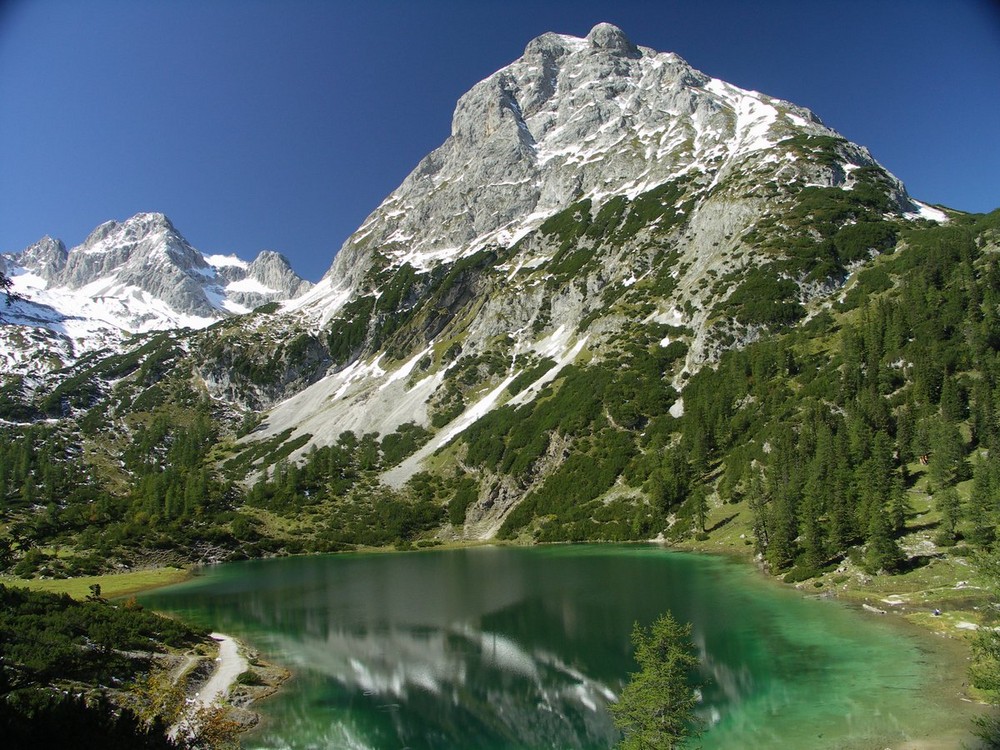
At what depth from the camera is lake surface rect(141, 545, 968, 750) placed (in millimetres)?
26141

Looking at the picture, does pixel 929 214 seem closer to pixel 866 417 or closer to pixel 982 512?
pixel 866 417

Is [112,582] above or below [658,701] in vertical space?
below

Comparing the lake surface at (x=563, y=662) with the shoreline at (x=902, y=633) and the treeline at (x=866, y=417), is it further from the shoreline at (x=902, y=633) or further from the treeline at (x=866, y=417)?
the treeline at (x=866, y=417)

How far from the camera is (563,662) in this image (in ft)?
117

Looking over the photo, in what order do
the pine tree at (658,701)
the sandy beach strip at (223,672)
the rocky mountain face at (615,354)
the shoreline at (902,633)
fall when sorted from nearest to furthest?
the pine tree at (658,701) → the shoreline at (902,633) → the sandy beach strip at (223,672) → the rocky mountain face at (615,354)

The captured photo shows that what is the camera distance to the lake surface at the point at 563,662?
85.8ft

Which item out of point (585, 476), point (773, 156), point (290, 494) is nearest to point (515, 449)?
point (585, 476)

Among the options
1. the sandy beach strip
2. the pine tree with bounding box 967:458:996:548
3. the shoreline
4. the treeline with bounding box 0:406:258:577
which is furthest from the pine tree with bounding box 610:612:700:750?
the treeline with bounding box 0:406:258:577

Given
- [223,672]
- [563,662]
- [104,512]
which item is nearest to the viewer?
[563,662]

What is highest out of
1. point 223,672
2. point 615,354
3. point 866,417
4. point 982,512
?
point 615,354

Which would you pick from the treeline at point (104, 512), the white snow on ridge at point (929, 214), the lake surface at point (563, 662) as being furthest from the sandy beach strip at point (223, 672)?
the white snow on ridge at point (929, 214)

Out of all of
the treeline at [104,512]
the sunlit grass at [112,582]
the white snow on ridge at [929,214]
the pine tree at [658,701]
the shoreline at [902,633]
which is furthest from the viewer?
the white snow on ridge at [929,214]

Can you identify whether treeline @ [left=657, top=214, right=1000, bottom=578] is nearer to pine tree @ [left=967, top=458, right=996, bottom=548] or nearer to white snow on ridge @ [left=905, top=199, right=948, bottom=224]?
pine tree @ [left=967, top=458, right=996, bottom=548]

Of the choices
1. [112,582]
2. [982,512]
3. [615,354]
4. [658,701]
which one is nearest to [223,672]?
[658,701]
